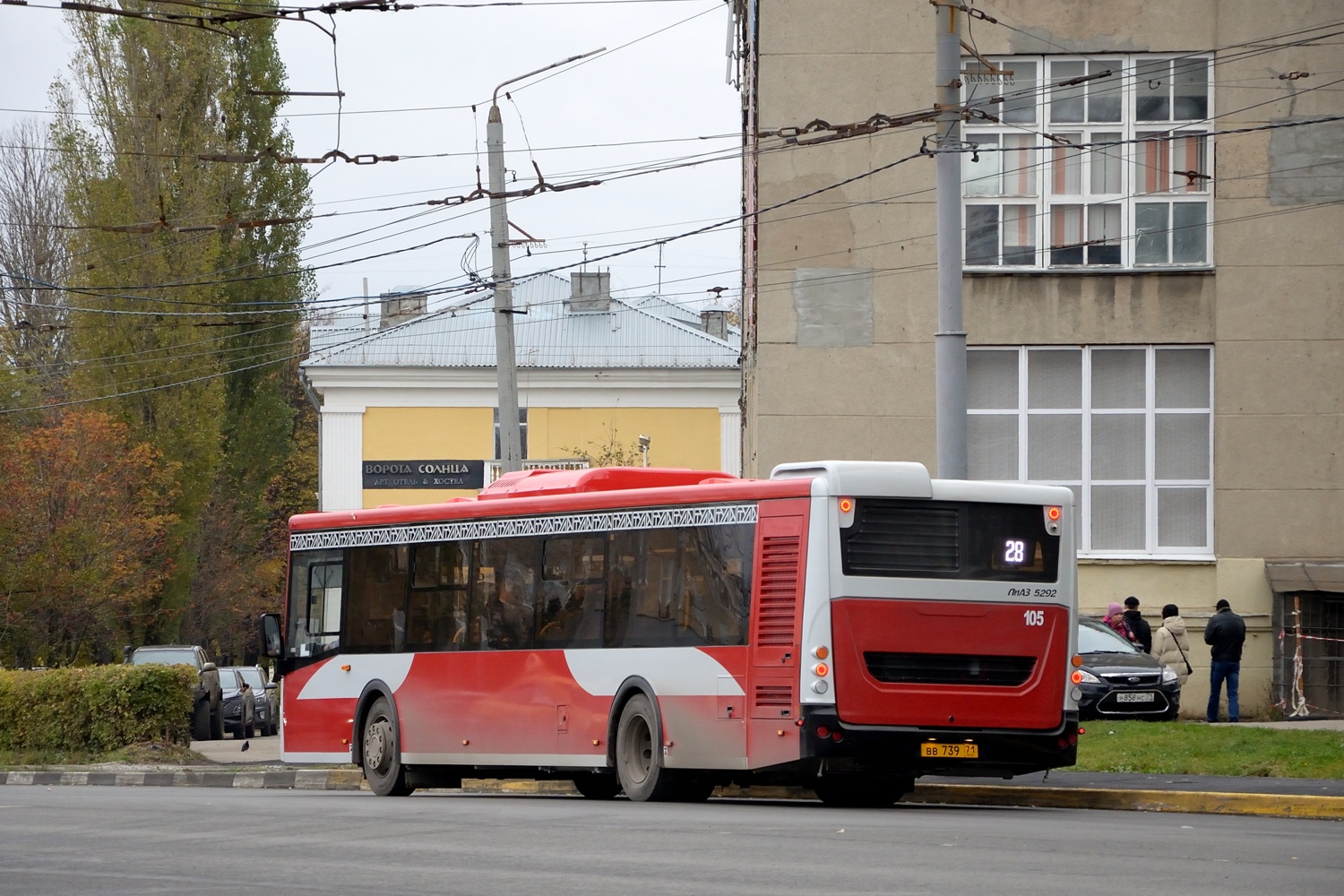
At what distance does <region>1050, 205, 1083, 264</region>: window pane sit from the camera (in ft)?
96.5

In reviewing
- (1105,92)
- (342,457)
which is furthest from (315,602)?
(342,457)

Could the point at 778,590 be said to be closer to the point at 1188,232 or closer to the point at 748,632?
the point at 748,632

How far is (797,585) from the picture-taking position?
49.0ft

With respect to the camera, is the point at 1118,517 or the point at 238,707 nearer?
the point at 1118,517

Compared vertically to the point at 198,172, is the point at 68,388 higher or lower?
lower

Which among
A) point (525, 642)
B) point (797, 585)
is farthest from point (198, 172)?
point (797, 585)

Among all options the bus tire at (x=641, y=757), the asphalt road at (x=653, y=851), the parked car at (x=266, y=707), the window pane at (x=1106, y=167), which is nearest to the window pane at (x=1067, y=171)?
the window pane at (x=1106, y=167)

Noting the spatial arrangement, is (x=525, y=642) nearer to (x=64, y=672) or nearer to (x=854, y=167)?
(x=64, y=672)

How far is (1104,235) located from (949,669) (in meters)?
15.8

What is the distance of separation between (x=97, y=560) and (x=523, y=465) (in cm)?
1772

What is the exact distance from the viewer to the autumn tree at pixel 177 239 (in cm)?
4506

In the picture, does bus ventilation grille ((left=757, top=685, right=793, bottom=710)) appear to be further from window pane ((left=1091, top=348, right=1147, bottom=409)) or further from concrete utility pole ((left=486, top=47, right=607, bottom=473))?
window pane ((left=1091, top=348, right=1147, bottom=409))

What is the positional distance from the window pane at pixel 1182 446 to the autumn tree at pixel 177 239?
A: 21.2 metres

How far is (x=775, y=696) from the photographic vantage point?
591 inches
